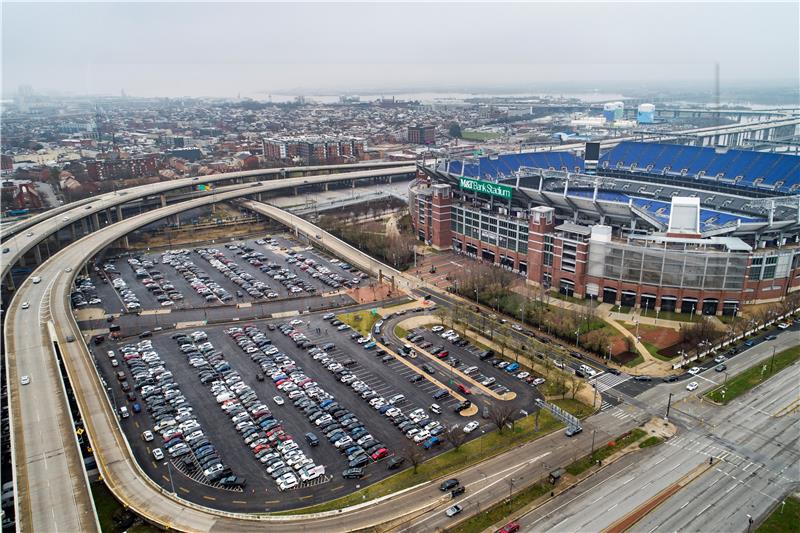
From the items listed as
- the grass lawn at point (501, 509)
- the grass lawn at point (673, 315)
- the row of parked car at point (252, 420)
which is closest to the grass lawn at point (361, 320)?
the row of parked car at point (252, 420)

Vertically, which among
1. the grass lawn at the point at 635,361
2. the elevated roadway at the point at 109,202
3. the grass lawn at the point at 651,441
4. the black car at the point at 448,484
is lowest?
the grass lawn at the point at 651,441

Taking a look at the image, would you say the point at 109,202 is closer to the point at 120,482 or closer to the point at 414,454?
the point at 120,482

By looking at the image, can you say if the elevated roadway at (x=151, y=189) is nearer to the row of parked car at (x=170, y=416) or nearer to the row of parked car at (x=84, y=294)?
the row of parked car at (x=84, y=294)

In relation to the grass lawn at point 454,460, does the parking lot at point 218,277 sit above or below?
above

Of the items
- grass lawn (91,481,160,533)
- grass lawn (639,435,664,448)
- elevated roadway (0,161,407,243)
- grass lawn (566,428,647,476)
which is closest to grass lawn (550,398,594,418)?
grass lawn (566,428,647,476)

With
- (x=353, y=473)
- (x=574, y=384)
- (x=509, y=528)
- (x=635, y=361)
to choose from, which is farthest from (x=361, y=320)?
(x=509, y=528)

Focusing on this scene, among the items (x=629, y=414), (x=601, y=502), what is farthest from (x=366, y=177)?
(x=601, y=502)

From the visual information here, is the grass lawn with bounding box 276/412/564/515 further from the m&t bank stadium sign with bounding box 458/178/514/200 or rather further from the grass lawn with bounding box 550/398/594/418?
the m&t bank stadium sign with bounding box 458/178/514/200

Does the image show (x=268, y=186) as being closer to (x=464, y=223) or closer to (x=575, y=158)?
(x=464, y=223)
